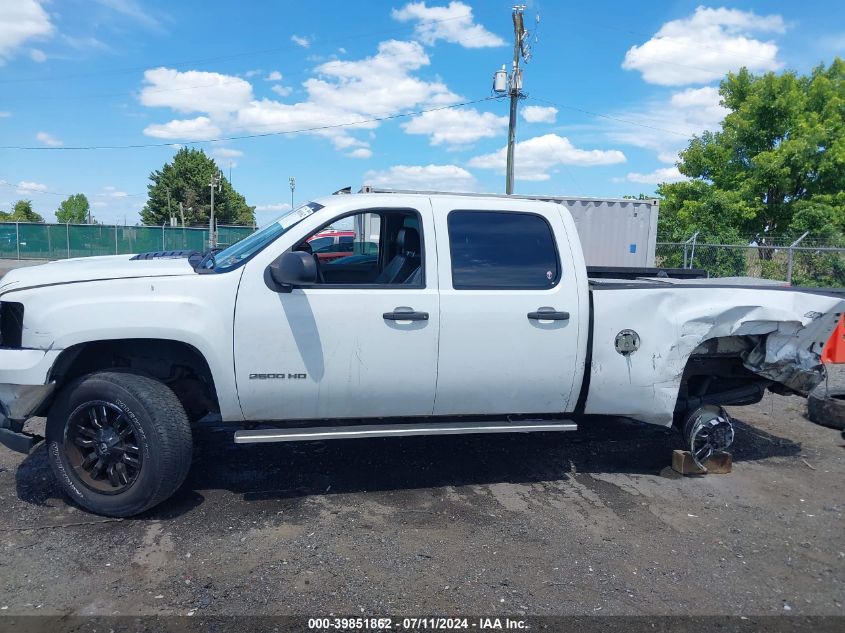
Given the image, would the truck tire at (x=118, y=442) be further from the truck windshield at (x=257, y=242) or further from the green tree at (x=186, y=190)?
the green tree at (x=186, y=190)

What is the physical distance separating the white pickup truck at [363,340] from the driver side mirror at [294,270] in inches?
0.5

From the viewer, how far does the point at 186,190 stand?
71.6m

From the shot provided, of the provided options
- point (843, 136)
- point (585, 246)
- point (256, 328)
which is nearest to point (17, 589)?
point (256, 328)

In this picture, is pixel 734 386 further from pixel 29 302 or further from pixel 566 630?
pixel 29 302

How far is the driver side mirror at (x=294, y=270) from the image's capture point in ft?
13.1

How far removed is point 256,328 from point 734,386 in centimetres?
390

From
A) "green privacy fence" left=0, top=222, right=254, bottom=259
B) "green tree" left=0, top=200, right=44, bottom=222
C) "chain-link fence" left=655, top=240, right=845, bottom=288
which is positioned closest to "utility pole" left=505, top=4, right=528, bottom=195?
"chain-link fence" left=655, top=240, right=845, bottom=288

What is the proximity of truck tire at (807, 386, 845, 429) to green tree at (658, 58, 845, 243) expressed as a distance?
18721 millimetres

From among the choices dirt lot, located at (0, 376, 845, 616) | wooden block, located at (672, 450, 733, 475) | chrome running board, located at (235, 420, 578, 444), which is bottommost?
dirt lot, located at (0, 376, 845, 616)

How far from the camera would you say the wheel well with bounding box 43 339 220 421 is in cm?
418

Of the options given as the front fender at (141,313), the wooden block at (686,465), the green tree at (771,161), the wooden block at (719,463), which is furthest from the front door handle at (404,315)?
the green tree at (771,161)

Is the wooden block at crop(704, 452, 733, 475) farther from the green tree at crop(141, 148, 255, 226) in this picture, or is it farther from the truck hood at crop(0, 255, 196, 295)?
the green tree at crop(141, 148, 255, 226)

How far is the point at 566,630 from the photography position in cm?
312

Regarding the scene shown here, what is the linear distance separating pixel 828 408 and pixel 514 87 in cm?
1757
